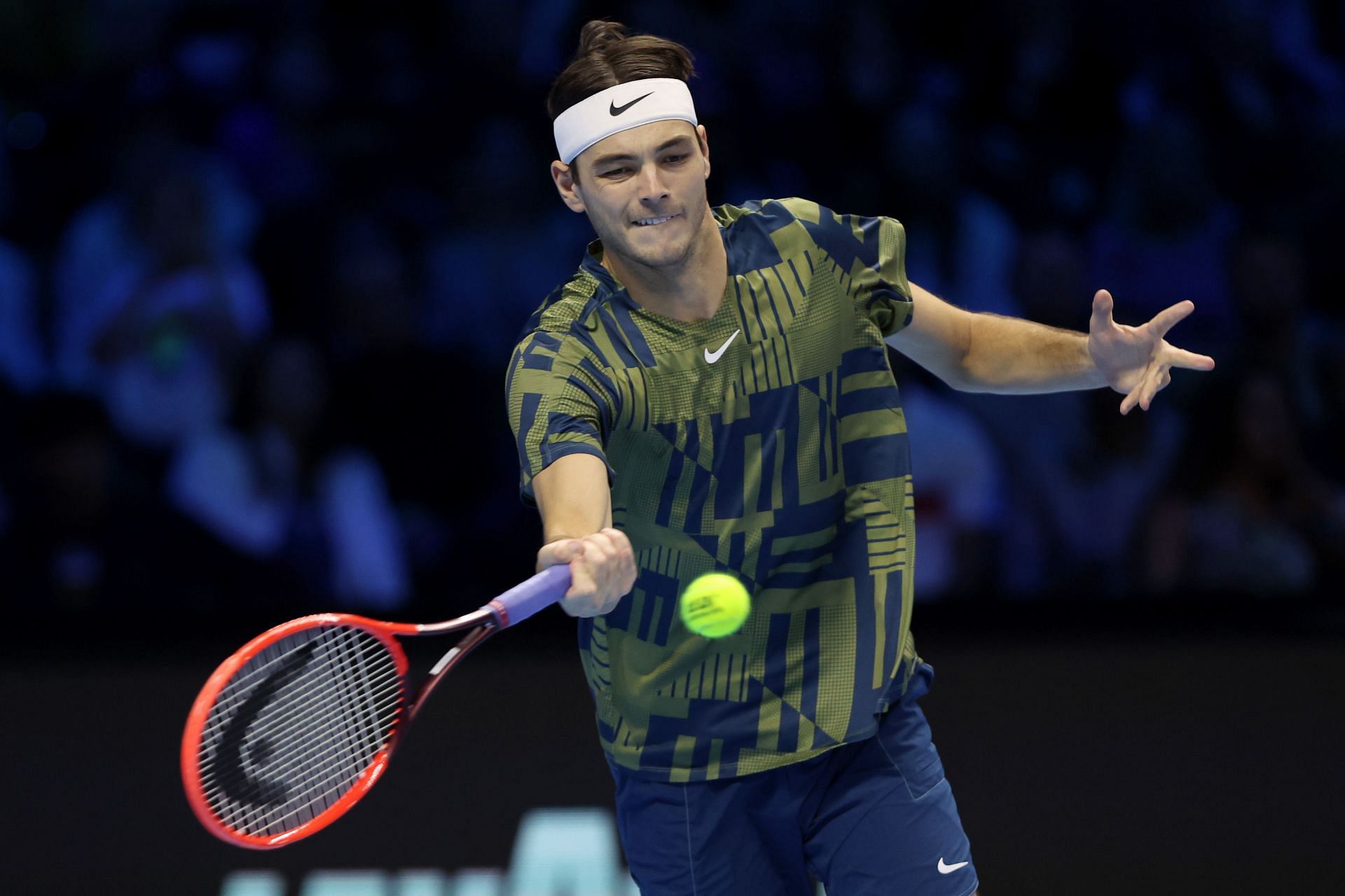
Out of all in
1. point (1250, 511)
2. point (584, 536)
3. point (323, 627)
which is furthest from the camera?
point (1250, 511)

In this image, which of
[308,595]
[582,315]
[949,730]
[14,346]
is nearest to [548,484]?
[582,315]

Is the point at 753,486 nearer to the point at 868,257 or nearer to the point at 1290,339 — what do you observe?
the point at 868,257

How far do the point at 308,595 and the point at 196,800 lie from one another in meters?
4.09

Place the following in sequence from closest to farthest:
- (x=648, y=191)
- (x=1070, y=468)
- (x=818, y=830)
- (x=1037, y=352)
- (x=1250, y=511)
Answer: (x=648, y=191) < (x=818, y=830) < (x=1037, y=352) < (x=1250, y=511) < (x=1070, y=468)

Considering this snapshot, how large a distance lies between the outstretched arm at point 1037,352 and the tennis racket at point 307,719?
3.55 feet

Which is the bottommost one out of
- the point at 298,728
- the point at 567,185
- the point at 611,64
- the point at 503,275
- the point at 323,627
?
the point at 298,728

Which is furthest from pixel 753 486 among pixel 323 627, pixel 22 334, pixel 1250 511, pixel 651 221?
pixel 22 334

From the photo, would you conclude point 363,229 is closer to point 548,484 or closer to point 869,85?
point 869,85

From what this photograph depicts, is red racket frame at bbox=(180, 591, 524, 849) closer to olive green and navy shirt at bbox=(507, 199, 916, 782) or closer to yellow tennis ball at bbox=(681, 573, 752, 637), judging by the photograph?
olive green and navy shirt at bbox=(507, 199, 916, 782)

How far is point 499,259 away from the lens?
670cm

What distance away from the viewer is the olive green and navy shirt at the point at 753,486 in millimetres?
2871

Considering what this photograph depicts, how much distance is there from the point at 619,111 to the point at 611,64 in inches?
5.9

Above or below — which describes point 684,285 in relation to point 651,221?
below

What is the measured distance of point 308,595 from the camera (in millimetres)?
6516
